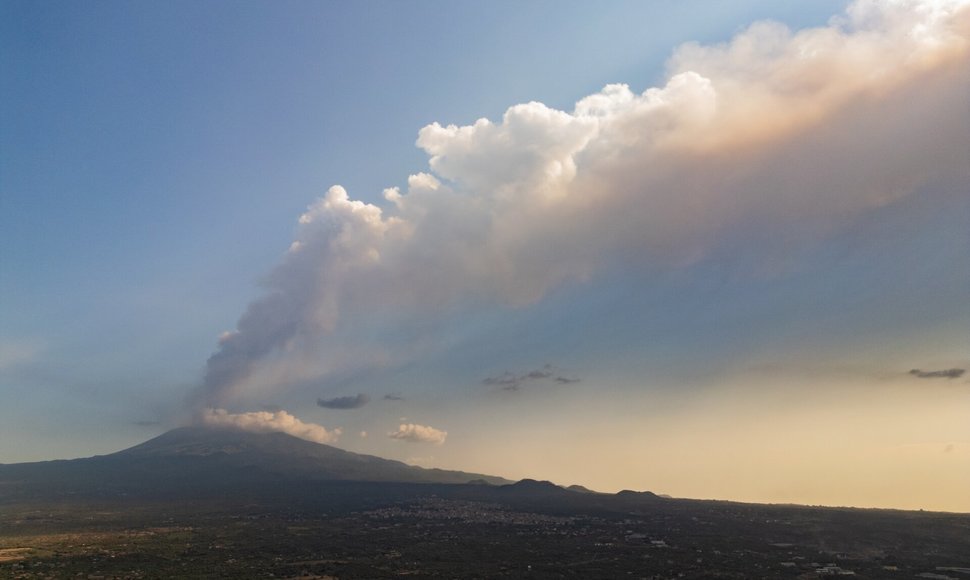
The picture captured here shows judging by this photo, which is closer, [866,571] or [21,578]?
[21,578]

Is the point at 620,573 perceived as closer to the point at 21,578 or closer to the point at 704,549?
the point at 704,549

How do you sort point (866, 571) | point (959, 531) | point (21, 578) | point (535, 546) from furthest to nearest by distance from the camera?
point (959, 531)
point (535, 546)
point (866, 571)
point (21, 578)

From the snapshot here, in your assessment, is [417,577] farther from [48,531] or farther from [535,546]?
[48,531]

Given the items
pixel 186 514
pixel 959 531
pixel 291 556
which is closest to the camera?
pixel 291 556

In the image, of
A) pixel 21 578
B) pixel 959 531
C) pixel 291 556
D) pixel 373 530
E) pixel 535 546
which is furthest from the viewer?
pixel 373 530

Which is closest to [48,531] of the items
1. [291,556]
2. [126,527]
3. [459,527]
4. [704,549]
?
[126,527]

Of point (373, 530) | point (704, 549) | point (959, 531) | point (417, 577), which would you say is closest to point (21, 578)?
point (417, 577)

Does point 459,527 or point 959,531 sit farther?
point 459,527

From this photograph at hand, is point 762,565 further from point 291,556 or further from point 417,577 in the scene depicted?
point 291,556

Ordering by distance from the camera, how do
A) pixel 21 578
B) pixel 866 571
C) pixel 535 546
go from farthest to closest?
pixel 535 546 → pixel 866 571 → pixel 21 578
